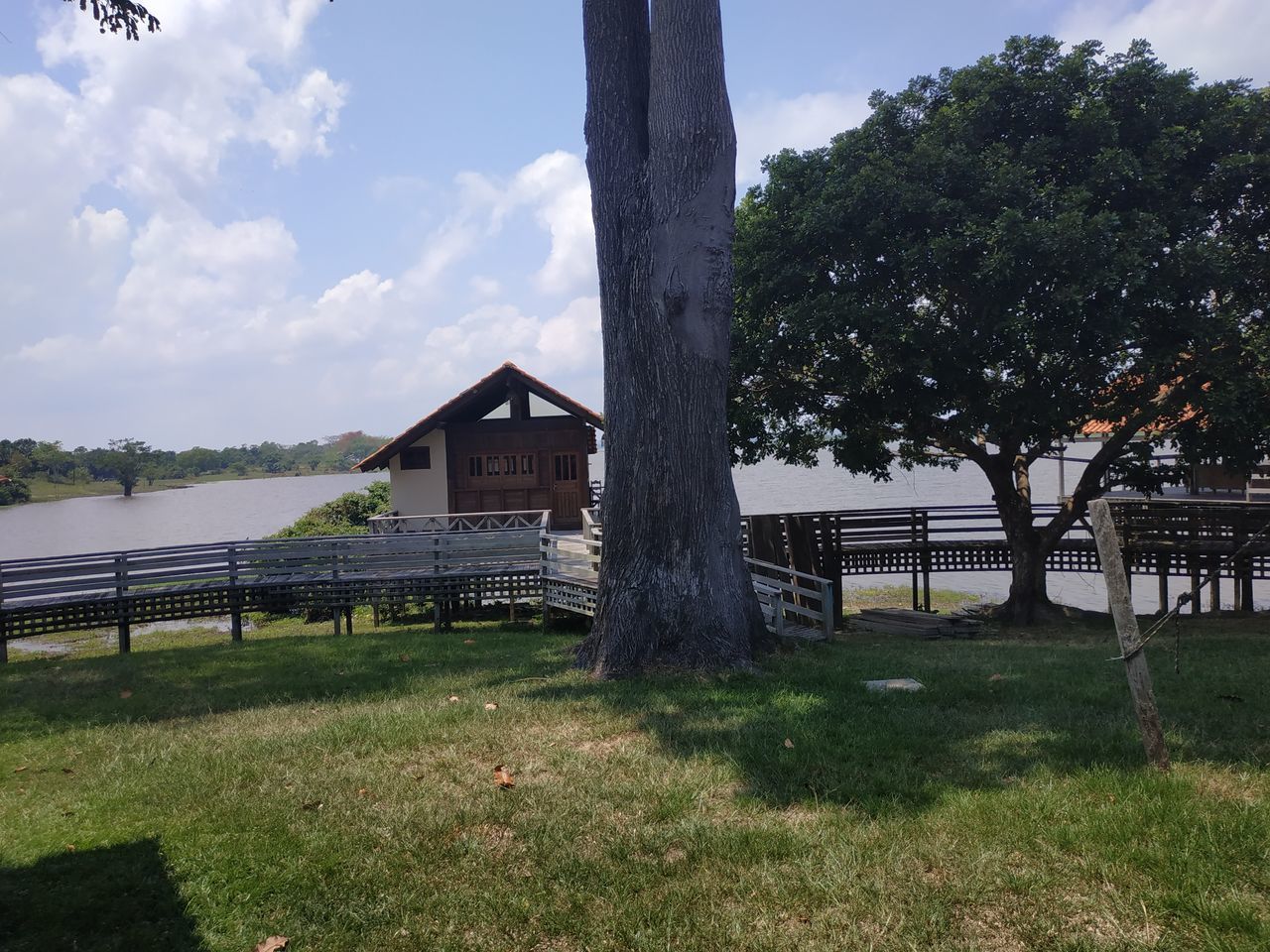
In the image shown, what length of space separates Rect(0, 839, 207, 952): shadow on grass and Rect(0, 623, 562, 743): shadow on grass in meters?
3.79

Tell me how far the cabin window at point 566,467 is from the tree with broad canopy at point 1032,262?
324 inches

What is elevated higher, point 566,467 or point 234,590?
point 566,467

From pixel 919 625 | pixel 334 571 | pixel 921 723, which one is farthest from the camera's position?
pixel 919 625

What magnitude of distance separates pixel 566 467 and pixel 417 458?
4396 mm

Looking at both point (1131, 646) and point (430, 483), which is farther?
point (430, 483)

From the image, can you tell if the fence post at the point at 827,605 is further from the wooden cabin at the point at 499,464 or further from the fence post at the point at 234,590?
the wooden cabin at the point at 499,464

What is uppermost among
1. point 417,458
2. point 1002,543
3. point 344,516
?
point 417,458

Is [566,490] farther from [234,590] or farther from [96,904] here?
[96,904]

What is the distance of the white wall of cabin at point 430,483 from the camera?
24109 mm

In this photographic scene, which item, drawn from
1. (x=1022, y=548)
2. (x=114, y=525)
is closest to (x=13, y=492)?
(x=114, y=525)

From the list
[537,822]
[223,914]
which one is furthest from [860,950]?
[223,914]

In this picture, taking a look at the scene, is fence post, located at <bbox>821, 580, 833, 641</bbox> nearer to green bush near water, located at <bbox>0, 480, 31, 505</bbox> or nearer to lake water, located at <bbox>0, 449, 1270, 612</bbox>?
lake water, located at <bbox>0, 449, 1270, 612</bbox>

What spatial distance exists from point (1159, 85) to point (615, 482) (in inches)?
513

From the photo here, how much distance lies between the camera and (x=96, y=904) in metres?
3.65
